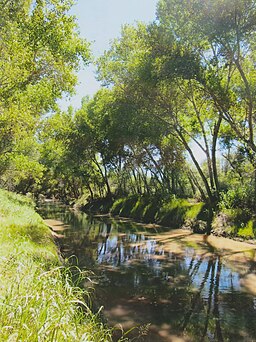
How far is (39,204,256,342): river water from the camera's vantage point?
6.76 meters

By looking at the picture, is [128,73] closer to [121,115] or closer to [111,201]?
[121,115]

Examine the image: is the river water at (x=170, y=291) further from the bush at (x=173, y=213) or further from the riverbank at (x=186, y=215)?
the bush at (x=173, y=213)

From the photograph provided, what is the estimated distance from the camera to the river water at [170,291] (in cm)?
676

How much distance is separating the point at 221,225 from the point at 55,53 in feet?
44.1

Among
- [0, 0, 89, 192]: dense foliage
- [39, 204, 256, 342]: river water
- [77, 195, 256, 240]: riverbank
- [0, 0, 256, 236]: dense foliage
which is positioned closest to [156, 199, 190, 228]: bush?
[77, 195, 256, 240]: riverbank

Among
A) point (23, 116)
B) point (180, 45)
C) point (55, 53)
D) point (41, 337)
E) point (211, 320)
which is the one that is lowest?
point (211, 320)

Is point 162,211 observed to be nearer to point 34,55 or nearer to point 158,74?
point 158,74

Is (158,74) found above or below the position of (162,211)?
above

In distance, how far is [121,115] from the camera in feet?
82.5

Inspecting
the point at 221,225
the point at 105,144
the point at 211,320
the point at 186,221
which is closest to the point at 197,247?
the point at 221,225

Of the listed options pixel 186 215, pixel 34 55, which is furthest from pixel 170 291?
pixel 186 215

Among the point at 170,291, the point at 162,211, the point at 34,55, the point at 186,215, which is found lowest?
the point at 170,291

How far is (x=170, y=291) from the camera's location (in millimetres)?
9242

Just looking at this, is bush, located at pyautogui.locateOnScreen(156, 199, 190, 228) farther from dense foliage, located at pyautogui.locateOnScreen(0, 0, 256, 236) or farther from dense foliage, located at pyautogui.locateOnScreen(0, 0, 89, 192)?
dense foliage, located at pyautogui.locateOnScreen(0, 0, 89, 192)
